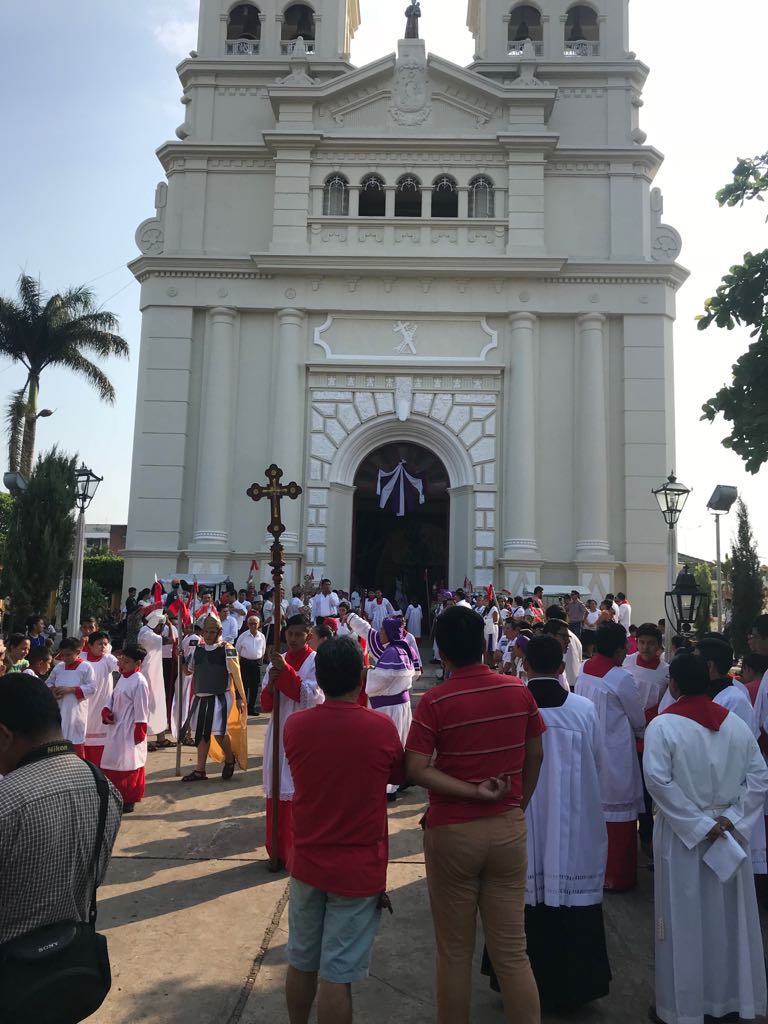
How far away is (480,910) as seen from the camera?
3275 mm

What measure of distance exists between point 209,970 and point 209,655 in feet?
14.5

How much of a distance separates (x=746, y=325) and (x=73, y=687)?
7879 millimetres

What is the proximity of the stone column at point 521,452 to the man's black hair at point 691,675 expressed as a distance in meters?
15.2

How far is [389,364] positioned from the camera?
67.1 feet

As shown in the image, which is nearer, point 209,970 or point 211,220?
point 209,970

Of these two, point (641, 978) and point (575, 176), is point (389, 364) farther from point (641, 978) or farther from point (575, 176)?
point (641, 978)

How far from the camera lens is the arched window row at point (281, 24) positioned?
23219 millimetres

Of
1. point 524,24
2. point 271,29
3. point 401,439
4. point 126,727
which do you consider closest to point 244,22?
point 271,29

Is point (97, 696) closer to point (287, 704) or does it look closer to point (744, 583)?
point (287, 704)

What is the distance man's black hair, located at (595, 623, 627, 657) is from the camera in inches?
233

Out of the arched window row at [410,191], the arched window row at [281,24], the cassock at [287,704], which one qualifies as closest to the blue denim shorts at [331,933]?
the cassock at [287,704]

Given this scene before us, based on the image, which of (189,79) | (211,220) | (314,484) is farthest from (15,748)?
(189,79)

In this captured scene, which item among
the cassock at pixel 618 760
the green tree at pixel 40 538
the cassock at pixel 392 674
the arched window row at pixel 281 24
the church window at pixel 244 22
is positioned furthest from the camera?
the church window at pixel 244 22

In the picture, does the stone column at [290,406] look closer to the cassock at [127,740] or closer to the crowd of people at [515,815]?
the cassock at [127,740]
